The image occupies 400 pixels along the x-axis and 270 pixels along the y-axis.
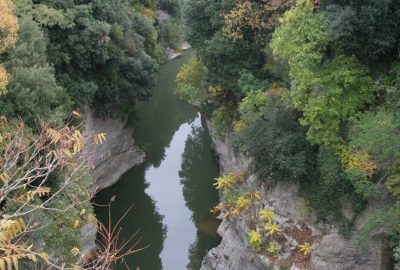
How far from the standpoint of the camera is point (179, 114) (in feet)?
119

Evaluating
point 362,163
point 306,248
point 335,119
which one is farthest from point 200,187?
point 362,163

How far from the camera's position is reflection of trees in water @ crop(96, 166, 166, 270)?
19.5m

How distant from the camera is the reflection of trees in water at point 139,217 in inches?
766

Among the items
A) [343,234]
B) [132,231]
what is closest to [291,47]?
[343,234]

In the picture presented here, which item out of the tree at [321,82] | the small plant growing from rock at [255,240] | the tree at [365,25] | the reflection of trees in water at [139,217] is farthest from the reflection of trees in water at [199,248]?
the tree at [365,25]

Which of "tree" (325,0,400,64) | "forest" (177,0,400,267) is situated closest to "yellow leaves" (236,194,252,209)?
"forest" (177,0,400,267)

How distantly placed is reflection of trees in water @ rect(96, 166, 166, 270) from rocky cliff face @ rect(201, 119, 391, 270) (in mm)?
3756

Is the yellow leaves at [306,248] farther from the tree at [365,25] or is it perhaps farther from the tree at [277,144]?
the tree at [365,25]

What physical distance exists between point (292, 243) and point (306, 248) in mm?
544

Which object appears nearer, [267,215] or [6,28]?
[267,215]

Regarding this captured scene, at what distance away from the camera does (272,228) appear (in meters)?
13.2

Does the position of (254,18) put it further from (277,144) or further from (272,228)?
(272,228)

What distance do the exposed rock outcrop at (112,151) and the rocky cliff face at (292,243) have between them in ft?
27.9

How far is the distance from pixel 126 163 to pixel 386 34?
55.8 feet
